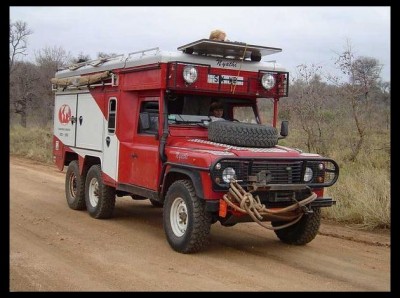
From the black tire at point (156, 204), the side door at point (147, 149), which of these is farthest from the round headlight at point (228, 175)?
the black tire at point (156, 204)

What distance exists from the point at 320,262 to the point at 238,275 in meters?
1.29

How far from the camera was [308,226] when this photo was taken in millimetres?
7332

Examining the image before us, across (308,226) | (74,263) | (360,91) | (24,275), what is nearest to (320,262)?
(308,226)

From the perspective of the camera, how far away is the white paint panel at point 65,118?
35.0 ft

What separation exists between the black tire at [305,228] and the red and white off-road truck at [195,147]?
1 centimetres

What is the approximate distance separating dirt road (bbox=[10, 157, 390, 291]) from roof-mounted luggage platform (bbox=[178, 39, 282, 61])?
2854mm

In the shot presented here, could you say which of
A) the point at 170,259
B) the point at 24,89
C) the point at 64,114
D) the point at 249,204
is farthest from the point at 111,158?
the point at 24,89

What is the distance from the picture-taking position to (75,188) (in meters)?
10.6

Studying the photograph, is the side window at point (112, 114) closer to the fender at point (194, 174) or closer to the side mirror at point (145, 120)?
the side mirror at point (145, 120)

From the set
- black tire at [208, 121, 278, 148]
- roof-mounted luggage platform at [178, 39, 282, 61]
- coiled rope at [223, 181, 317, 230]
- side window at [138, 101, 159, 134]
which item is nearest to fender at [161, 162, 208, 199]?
coiled rope at [223, 181, 317, 230]

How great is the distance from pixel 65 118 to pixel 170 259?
554 centimetres

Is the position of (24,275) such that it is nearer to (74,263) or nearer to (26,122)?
(74,263)

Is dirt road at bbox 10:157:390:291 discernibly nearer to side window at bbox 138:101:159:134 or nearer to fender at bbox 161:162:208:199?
fender at bbox 161:162:208:199

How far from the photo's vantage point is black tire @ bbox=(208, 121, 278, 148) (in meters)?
7.02
